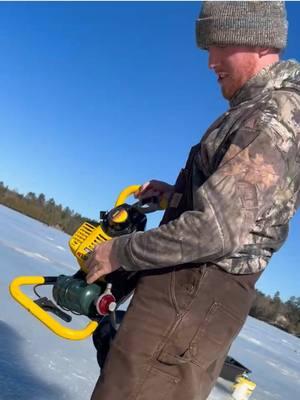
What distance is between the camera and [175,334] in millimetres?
1574

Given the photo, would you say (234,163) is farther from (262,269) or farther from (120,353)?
(120,353)

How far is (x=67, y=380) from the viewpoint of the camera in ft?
11.8

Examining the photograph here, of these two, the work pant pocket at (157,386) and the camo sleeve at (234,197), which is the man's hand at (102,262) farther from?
the work pant pocket at (157,386)

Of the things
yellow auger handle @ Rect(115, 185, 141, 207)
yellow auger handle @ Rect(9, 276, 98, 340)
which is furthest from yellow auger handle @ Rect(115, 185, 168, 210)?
yellow auger handle @ Rect(9, 276, 98, 340)

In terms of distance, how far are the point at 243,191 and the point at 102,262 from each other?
1.76ft

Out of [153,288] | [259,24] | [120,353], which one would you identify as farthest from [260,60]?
[120,353]

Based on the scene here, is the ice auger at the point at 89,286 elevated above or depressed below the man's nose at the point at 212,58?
below

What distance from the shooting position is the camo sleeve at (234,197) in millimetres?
1432

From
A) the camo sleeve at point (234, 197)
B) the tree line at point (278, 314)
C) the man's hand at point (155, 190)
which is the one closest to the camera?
the camo sleeve at point (234, 197)

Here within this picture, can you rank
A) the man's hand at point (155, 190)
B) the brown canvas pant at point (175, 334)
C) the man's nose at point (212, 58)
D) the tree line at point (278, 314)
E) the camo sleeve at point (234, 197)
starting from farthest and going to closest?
the tree line at point (278, 314), the man's hand at point (155, 190), the man's nose at point (212, 58), the brown canvas pant at point (175, 334), the camo sleeve at point (234, 197)

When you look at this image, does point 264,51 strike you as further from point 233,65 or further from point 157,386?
point 157,386

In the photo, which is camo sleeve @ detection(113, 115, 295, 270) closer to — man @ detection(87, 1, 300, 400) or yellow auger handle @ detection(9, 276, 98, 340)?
man @ detection(87, 1, 300, 400)

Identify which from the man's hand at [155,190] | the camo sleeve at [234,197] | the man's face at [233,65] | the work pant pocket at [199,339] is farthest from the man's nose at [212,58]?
the work pant pocket at [199,339]

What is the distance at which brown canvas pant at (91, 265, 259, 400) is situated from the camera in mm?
1574
